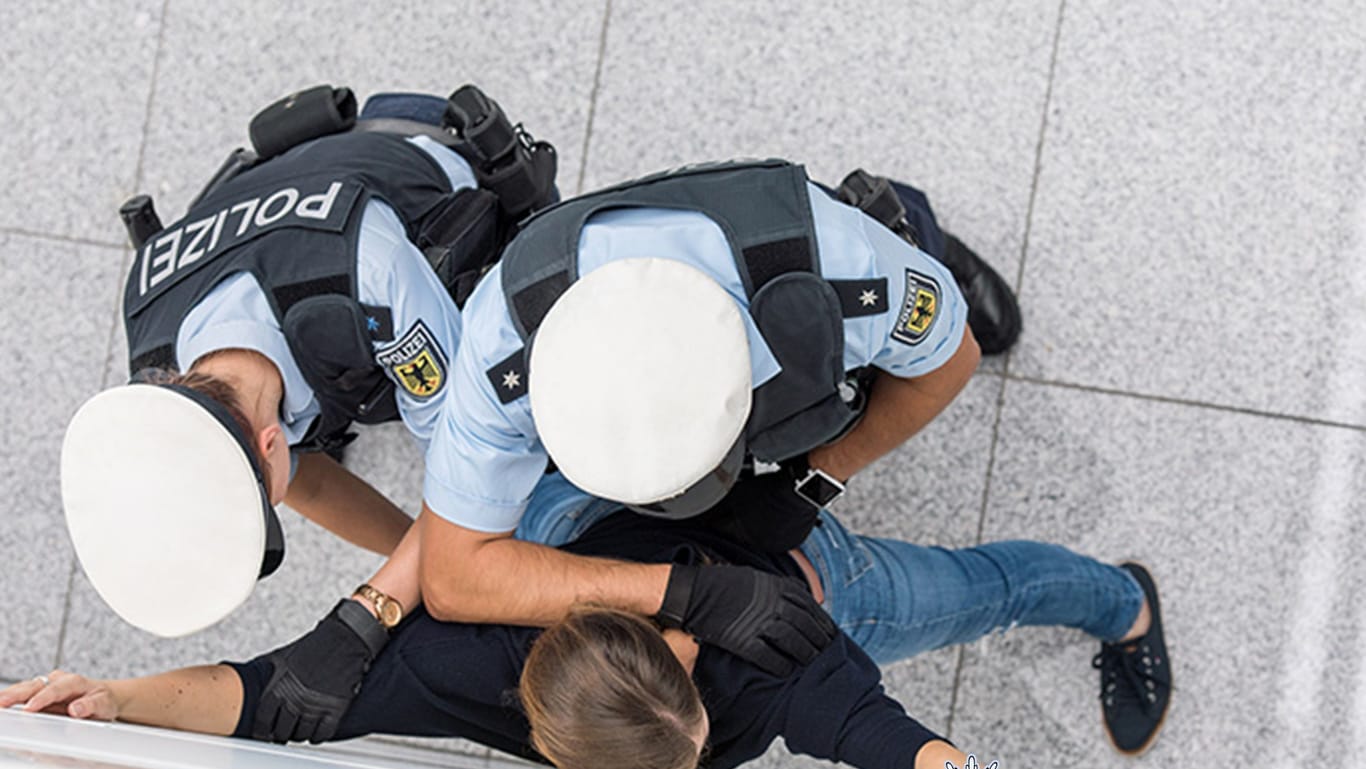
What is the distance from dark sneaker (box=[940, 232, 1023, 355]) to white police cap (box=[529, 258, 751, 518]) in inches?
37.5

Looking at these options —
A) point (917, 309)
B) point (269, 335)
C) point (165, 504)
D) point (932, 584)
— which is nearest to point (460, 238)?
point (269, 335)

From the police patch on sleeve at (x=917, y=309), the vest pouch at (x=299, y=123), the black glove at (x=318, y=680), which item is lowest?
the black glove at (x=318, y=680)

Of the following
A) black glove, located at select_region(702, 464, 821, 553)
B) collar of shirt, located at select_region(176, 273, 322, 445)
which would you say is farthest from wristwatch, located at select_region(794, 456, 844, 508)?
Answer: collar of shirt, located at select_region(176, 273, 322, 445)

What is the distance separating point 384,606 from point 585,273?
0.59 metres

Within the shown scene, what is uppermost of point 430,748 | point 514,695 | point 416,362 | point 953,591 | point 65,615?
point 416,362

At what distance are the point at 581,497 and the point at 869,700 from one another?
488 mm

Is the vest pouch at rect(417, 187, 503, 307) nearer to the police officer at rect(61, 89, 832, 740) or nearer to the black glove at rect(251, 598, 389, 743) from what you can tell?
the police officer at rect(61, 89, 832, 740)

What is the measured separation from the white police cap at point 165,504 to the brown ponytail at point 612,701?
14.3 inches

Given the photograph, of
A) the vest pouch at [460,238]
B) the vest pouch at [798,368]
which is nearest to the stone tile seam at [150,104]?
the vest pouch at [460,238]

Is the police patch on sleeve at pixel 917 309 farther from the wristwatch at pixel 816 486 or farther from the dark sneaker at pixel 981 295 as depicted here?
the dark sneaker at pixel 981 295

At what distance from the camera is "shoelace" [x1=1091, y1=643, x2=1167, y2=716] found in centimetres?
196

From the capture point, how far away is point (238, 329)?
1365 millimetres

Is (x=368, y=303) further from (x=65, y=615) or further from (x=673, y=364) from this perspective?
(x=65, y=615)

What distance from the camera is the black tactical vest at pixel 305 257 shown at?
1.39m
